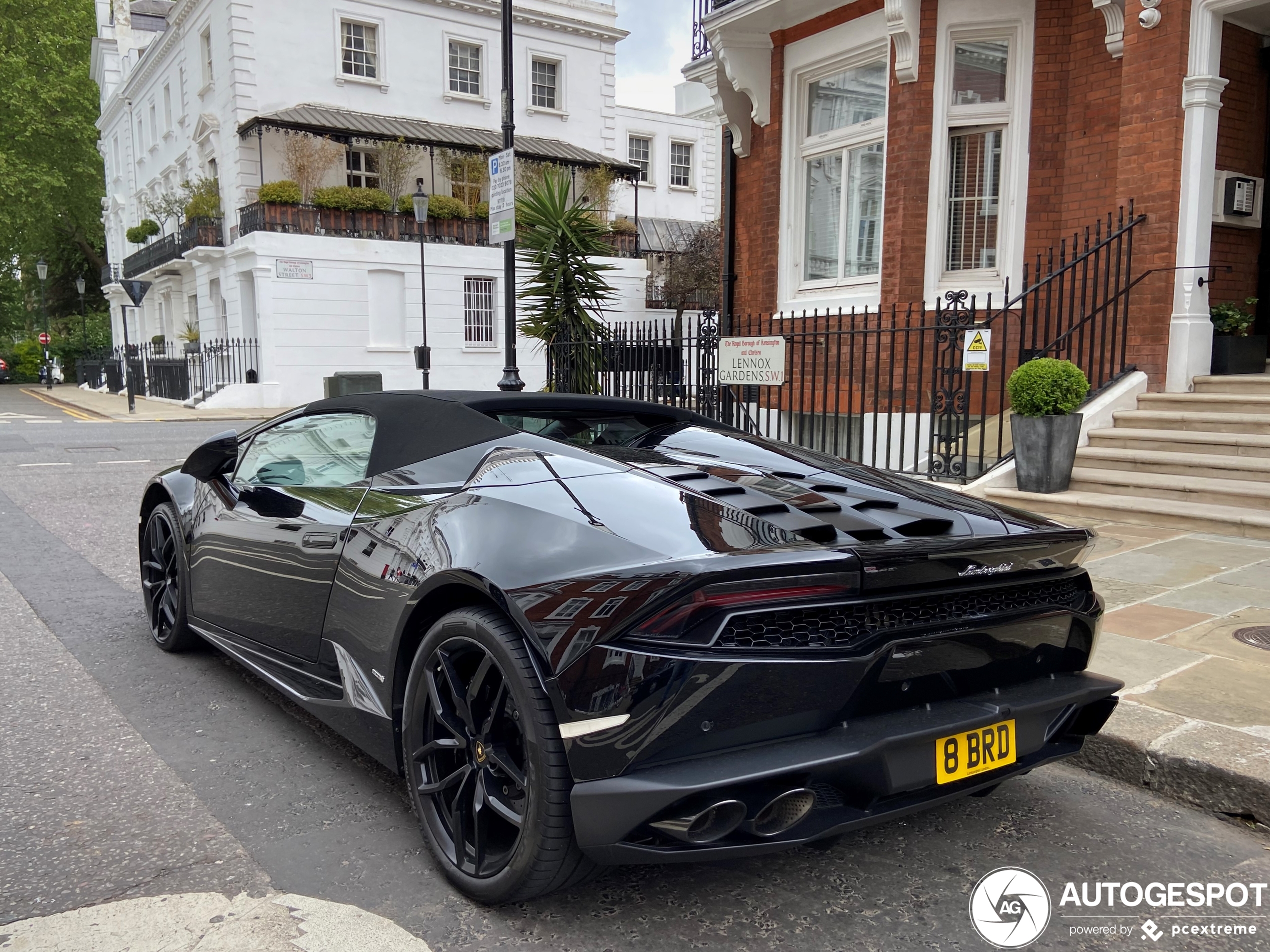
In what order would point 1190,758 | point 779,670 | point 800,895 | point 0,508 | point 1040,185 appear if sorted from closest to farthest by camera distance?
point 779,670
point 800,895
point 1190,758
point 0,508
point 1040,185

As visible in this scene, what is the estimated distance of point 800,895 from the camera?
8.34ft

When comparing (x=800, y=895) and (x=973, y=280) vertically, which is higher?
(x=973, y=280)

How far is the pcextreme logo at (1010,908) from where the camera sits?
2400 millimetres

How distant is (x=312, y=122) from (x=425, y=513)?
88.9ft

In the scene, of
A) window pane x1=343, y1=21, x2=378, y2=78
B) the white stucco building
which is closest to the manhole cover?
the white stucco building

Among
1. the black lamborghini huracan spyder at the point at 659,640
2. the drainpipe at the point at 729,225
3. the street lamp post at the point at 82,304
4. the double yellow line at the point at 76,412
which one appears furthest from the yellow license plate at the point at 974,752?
the street lamp post at the point at 82,304

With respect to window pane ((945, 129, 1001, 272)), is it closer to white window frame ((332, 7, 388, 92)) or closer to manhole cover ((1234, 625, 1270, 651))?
manhole cover ((1234, 625, 1270, 651))

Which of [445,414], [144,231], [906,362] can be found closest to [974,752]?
[445,414]

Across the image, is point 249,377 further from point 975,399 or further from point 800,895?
point 800,895

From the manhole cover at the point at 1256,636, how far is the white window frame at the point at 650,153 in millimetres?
38674

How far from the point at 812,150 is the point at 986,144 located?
2306 millimetres

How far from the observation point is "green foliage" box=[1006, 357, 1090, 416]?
7707 mm

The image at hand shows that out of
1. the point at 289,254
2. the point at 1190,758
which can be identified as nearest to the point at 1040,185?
the point at 1190,758

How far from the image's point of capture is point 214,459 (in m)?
4.30
